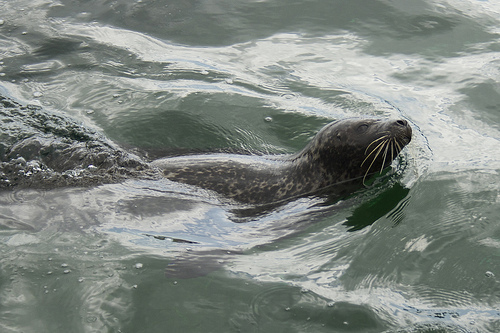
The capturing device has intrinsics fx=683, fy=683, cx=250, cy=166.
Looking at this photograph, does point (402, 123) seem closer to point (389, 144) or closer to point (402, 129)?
point (402, 129)

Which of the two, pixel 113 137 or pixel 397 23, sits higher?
pixel 397 23

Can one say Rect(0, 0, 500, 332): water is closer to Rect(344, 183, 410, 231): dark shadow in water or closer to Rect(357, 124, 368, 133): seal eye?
Rect(344, 183, 410, 231): dark shadow in water

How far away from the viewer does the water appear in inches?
179

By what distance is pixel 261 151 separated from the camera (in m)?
7.22

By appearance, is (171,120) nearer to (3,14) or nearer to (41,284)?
(41,284)

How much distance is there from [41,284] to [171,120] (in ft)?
10.7

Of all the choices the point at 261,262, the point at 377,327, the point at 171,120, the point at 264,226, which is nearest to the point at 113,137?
the point at 171,120

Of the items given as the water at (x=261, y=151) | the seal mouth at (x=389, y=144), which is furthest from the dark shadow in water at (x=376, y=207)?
the seal mouth at (x=389, y=144)

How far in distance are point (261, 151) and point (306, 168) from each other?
2.76ft

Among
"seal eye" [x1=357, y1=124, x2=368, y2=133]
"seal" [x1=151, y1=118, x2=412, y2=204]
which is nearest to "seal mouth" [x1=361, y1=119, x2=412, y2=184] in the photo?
"seal" [x1=151, y1=118, x2=412, y2=204]

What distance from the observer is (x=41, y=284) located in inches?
187

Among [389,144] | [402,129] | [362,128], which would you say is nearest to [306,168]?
[362,128]

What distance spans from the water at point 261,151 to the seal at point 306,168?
0.68ft

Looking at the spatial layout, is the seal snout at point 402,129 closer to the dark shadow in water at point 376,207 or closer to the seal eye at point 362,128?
the seal eye at point 362,128
